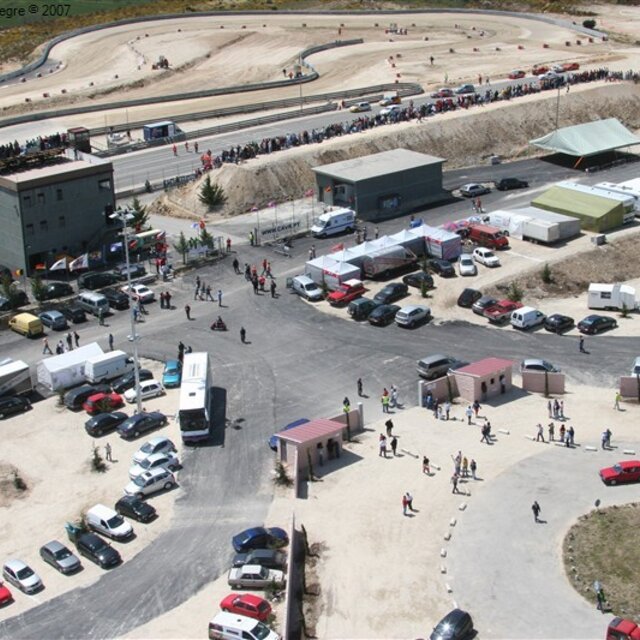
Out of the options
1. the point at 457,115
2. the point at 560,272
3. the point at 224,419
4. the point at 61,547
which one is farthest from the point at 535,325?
the point at 457,115

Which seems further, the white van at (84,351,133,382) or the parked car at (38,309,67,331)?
the parked car at (38,309,67,331)

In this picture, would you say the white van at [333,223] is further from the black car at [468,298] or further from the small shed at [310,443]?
the small shed at [310,443]

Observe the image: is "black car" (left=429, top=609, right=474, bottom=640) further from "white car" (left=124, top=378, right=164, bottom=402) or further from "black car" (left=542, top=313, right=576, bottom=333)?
"black car" (left=542, top=313, right=576, bottom=333)

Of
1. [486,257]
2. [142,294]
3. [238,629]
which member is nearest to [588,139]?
[486,257]

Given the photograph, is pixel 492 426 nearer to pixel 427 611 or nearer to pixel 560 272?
pixel 427 611

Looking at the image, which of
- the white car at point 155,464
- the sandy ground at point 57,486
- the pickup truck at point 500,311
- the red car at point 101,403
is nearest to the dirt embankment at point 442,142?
the pickup truck at point 500,311

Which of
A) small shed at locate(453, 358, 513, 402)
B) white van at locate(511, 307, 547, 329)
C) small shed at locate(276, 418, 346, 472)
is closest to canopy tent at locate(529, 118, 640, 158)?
white van at locate(511, 307, 547, 329)
